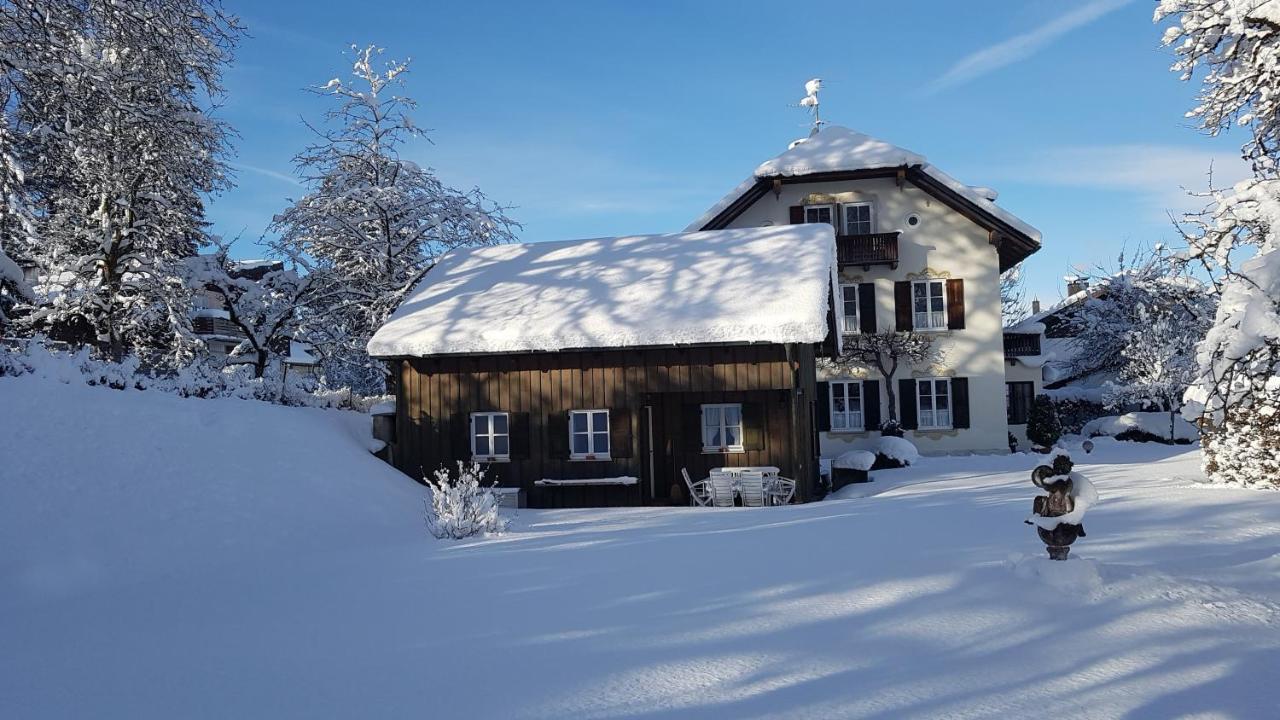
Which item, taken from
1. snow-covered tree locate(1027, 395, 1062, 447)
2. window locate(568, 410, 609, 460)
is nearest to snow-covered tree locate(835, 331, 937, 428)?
snow-covered tree locate(1027, 395, 1062, 447)

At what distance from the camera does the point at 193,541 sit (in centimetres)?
958

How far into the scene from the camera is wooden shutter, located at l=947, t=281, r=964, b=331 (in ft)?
88.0

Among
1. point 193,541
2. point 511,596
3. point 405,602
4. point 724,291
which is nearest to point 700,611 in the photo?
point 511,596

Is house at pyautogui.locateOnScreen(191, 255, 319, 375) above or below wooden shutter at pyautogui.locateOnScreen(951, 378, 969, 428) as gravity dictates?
above

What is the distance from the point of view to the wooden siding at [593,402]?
14898 millimetres

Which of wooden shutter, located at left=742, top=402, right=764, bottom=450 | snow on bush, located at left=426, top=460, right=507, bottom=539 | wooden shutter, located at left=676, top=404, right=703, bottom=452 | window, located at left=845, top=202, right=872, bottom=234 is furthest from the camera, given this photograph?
window, located at left=845, top=202, right=872, bottom=234

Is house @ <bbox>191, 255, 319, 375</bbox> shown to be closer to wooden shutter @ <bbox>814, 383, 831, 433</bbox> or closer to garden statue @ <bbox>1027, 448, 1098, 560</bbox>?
wooden shutter @ <bbox>814, 383, 831, 433</bbox>

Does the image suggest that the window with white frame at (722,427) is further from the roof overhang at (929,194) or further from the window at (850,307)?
the window at (850,307)

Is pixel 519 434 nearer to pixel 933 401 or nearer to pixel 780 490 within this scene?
pixel 780 490

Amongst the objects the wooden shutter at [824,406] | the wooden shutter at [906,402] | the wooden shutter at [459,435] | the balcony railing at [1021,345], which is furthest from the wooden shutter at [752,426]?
the balcony railing at [1021,345]

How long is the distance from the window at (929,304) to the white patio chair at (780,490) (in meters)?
13.9

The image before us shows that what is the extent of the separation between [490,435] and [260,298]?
36.0 feet

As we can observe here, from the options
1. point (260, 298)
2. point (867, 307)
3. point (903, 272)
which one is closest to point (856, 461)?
point (867, 307)

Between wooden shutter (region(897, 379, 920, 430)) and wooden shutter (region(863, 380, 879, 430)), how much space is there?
0.68 m
